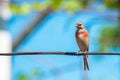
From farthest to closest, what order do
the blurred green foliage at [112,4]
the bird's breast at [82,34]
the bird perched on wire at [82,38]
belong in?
the blurred green foliage at [112,4] → the bird's breast at [82,34] → the bird perched on wire at [82,38]

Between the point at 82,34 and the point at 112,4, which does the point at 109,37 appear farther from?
the point at 82,34

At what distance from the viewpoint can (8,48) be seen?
9.22 meters

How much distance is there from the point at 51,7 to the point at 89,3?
512 mm

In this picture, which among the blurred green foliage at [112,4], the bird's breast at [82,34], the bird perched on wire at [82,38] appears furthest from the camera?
the blurred green foliage at [112,4]

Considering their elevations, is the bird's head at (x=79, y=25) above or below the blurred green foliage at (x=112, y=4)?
below

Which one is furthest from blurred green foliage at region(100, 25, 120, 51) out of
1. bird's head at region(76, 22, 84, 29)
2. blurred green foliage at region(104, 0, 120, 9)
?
bird's head at region(76, 22, 84, 29)

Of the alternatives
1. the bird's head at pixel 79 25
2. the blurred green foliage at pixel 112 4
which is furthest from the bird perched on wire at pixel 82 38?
the blurred green foliage at pixel 112 4

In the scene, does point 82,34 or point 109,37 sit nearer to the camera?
point 82,34

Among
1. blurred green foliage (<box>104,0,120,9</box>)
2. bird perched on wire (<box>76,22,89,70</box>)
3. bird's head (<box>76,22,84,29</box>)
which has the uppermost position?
blurred green foliage (<box>104,0,120,9</box>)

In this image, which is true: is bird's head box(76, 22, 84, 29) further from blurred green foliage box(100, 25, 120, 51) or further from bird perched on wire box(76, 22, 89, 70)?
blurred green foliage box(100, 25, 120, 51)

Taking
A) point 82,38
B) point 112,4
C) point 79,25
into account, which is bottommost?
point 82,38

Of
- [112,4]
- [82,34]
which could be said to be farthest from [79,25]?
[112,4]

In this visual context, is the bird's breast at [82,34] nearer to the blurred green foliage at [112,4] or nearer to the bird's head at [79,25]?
the bird's head at [79,25]

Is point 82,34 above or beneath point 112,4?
beneath
